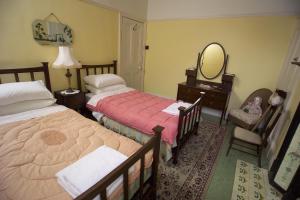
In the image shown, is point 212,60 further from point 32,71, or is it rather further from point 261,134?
point 32,71

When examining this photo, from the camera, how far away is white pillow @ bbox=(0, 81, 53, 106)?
175 centimetres

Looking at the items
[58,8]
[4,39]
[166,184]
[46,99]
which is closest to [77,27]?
[58,8]

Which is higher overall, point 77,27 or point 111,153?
point 77,27

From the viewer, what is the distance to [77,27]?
9.04ft

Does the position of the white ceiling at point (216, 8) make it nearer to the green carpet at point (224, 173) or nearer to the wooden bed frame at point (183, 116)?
the wooden bed frame at point (183, 116)

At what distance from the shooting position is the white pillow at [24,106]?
1.79 metres

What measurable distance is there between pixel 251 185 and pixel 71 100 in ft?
8.65

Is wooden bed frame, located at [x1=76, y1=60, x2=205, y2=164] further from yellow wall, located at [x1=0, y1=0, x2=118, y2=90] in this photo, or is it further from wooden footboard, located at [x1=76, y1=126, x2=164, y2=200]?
wooden footboard, located at [x1=76, y1=126, x2=164, y2=200]

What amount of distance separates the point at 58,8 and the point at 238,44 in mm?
3310

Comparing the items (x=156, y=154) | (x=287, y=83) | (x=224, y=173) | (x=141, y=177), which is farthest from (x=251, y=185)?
(x=287, y=83)

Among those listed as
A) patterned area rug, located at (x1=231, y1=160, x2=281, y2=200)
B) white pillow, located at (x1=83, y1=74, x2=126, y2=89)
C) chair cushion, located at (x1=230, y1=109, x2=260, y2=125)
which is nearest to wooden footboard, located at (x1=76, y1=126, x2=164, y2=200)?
patterned area rug, located at (x1=231, y1=160, x2=281, y2=200)

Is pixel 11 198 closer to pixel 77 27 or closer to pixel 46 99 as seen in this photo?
pixel 46 99

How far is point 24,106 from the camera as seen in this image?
1914 mm

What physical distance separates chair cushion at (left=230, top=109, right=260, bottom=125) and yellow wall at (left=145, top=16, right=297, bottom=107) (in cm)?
56
